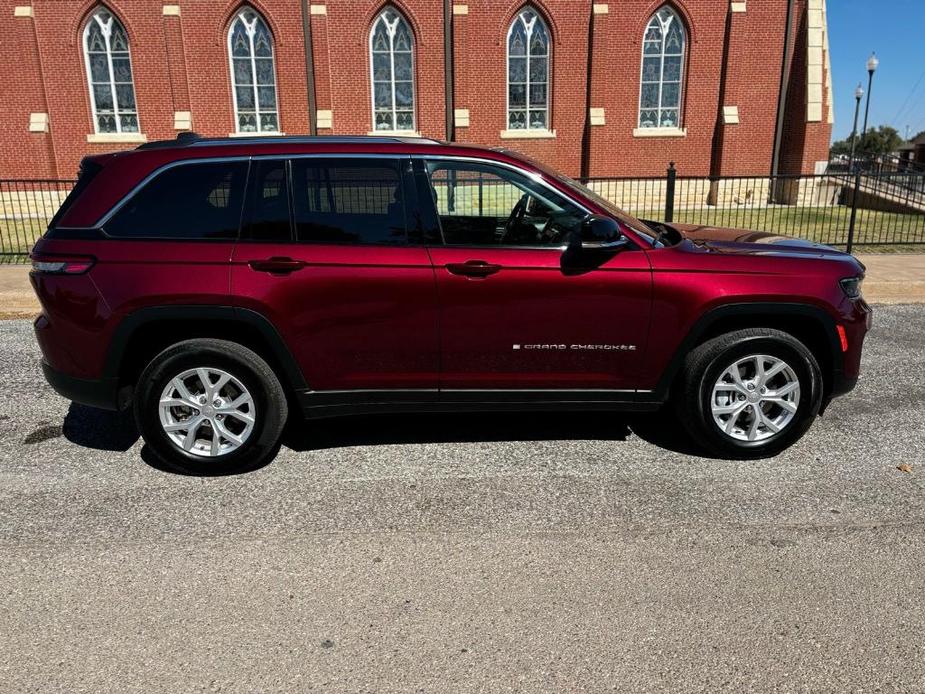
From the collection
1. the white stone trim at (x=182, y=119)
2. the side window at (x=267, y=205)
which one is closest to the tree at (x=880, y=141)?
the white stone trim at (x=182, y=119)

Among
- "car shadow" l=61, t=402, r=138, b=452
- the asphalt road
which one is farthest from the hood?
"car shadow" l=61, t=402, r=138, b=452

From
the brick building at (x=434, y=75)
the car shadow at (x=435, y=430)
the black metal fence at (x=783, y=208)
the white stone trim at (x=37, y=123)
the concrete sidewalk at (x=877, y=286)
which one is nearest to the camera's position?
the car shadow at (x=435, y=430)

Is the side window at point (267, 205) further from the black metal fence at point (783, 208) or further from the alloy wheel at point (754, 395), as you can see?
the black metal fence at point (783, 208)

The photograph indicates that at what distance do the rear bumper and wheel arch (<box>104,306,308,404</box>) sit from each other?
55 millimetres

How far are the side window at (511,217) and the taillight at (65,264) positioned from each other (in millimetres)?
1965

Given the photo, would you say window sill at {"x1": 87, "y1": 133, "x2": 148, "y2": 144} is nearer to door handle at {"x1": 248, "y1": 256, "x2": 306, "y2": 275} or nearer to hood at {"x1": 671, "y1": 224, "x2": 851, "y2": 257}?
door handle at {"x1": 248, "y1": 256, "x2": 306, "y2": 275}

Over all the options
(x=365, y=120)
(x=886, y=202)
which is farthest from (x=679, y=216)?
(x=365, y=120)

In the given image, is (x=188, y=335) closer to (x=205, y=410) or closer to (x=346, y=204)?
(x=205, y=410)

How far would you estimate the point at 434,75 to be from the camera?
67.1ft

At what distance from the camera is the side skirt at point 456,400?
3.99 m

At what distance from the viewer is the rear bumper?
390 centimetres

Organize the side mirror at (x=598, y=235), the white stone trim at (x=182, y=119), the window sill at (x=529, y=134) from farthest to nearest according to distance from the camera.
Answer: the window sill at (x=529, y=134) → the white stone trim at (x=182, y=119) → the side mirror at (x=598, y=235)

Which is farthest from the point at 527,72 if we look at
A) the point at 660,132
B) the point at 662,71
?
the point at 660,132

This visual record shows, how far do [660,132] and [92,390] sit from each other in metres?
20.1
